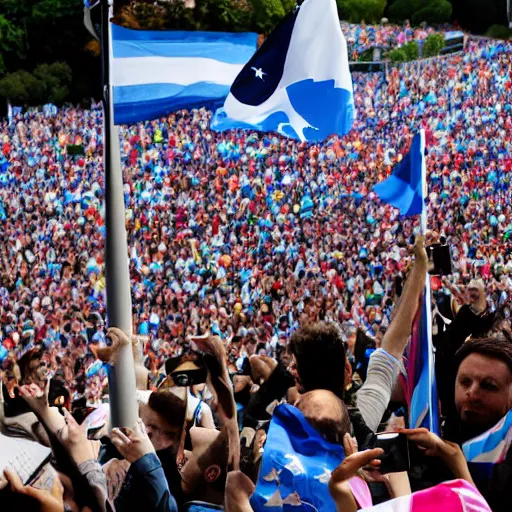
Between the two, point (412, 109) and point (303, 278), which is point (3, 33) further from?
point (303, 278)

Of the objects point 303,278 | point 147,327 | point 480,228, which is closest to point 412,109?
point 480,228

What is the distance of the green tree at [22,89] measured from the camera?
48062mm

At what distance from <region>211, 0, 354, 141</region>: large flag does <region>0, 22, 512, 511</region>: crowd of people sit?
3.30 feet

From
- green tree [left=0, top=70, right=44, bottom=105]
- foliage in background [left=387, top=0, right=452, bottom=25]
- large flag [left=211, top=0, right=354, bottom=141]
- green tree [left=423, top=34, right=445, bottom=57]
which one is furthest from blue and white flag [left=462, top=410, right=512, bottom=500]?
foliage in background [left=387, top=0, right=452, bottom=25]

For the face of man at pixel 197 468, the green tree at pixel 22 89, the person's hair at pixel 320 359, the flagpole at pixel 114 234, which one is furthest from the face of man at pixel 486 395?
the green tree at pixel 22 89

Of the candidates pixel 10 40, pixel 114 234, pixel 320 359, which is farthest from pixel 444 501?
pixel 10 40

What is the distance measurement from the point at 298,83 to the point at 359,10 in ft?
178

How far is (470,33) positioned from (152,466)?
2394 inches

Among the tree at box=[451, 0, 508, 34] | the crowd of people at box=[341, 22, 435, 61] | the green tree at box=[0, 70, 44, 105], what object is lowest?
the green tree at box=[0, 70, 44, 105]

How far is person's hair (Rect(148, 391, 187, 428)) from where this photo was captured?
420 cm

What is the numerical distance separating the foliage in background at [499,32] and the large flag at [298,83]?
4958 centimetres

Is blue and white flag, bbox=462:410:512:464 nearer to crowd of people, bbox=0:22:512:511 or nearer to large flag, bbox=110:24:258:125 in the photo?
crowd of people, bbox=0:22:512:511

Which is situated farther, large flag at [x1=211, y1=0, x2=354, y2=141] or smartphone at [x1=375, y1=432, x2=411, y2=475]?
large flag at [x1=211, y1=0, x2=354, y2=141]

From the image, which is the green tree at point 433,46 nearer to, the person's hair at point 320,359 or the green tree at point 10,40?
the green tree at point 10,40
